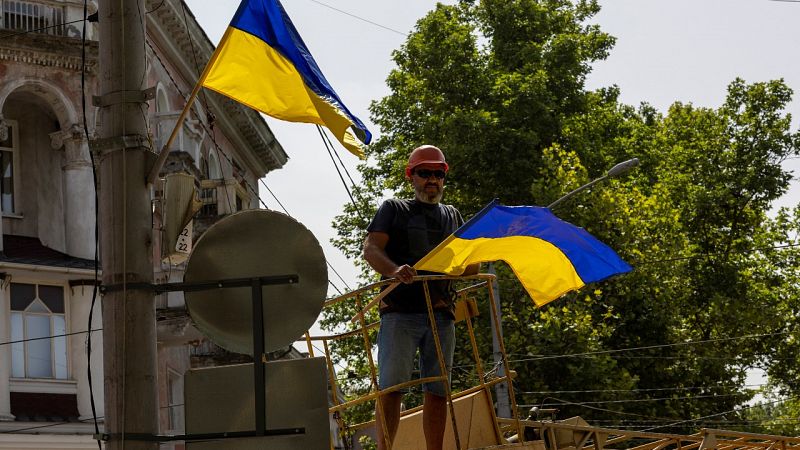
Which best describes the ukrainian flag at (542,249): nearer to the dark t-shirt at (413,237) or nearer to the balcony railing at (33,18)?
the dark t-shirt at (413,237)

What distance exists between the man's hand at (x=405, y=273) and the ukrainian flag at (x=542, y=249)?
1052mm

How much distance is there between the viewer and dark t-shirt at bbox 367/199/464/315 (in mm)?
8516

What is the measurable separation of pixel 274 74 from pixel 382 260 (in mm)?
1665

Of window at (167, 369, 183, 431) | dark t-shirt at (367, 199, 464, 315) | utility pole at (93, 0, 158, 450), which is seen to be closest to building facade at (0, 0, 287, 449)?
window at (167, 369, 183, 431)

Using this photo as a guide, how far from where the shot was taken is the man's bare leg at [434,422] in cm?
828

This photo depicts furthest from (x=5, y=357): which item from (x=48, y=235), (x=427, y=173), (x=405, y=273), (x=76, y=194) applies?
(x=405, y=273)

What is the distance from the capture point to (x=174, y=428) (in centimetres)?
3462

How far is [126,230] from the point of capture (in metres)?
7.53

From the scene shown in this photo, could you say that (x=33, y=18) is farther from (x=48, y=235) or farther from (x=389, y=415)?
(x=389, y=415)

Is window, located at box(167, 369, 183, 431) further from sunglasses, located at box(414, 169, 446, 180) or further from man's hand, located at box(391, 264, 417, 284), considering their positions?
man's hand, located at box(391, 264, 417, 284)

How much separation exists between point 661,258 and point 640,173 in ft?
21.1

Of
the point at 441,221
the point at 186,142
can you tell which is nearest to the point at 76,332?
the point at 186,142

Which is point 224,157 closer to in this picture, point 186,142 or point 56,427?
point 186,142

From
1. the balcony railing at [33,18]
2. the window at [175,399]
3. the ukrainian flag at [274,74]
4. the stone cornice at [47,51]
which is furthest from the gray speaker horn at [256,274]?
the window at [175,399]
